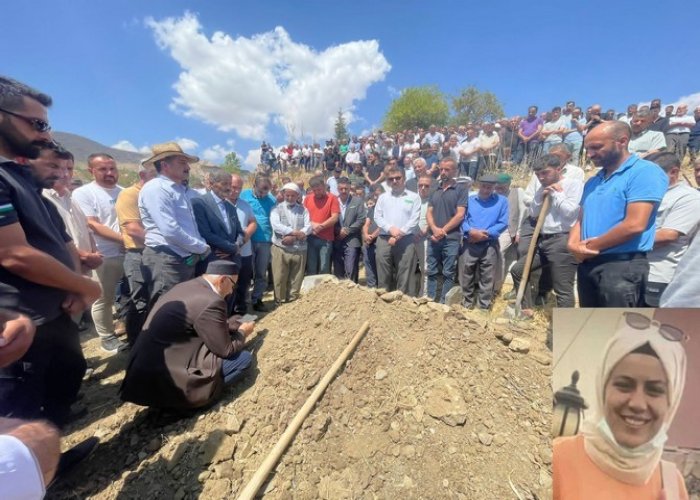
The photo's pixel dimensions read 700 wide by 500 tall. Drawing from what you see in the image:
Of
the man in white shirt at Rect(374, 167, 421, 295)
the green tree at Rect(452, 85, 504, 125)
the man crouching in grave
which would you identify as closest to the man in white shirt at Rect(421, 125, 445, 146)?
the man in white shirt at Rect(374, 167, 421, 295)

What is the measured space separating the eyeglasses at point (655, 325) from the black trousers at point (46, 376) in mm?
2918

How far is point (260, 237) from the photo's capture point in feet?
17.0

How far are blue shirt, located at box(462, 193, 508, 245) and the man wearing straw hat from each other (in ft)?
11.4

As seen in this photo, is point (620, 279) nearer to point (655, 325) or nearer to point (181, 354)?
point (655, 325)

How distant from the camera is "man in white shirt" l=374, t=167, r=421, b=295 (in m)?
4.75

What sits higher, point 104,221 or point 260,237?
point 104,221

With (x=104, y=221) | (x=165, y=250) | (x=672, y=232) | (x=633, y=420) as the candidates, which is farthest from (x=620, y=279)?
(x=104, y=221)

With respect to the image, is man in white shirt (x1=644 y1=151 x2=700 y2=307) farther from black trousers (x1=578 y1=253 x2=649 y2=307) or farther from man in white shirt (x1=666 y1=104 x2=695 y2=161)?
man in white shirt (x1=666 y1=104 x2=695 y2=161)

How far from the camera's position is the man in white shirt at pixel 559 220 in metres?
3.69

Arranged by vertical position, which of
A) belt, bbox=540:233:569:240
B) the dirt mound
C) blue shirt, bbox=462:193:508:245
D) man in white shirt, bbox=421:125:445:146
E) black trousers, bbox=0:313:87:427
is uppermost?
man in white shirt, bbox=421:125:445:146

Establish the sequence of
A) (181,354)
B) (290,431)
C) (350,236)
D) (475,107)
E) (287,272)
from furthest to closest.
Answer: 1. (475,107)
2. (350,236)
3. (287,272)
4. (181,354)
5. (290,431)

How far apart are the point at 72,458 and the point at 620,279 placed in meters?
4.16

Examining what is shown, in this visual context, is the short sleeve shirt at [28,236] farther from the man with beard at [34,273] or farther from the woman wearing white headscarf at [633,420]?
the woman wearing white headscarf at [633,420]

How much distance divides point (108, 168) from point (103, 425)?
2.74m
